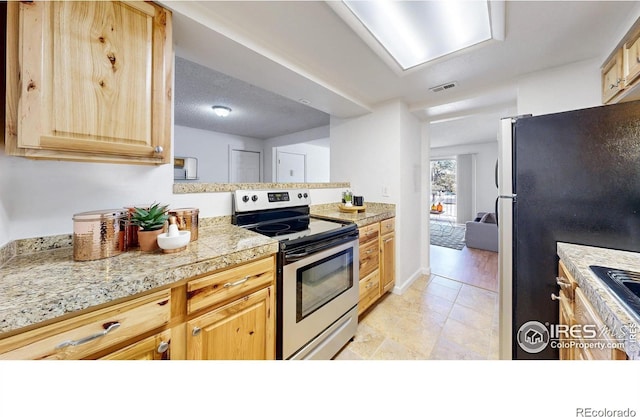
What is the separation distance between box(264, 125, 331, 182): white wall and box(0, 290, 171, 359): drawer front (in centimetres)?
402

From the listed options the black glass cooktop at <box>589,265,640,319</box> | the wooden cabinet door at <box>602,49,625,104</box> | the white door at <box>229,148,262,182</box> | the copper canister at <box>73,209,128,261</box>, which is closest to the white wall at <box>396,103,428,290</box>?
the wooden cabinet door at <box>602,49,625,104</box>

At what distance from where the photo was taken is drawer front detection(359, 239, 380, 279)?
6.30ft

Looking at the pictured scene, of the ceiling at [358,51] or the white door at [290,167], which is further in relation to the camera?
the white door at [290,167]

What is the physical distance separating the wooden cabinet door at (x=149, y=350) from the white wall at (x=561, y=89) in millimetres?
2862

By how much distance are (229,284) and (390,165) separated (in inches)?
82.7

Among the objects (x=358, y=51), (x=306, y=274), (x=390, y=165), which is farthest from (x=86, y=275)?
(x=390, y=165)

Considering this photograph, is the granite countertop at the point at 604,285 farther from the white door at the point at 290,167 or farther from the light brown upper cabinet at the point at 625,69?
the white door at the point at 290,167

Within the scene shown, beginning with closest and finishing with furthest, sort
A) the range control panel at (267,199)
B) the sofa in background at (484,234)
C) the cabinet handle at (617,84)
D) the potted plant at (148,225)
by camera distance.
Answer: the potted plant at (148,225), the cabinet handle at (617,84), the range control panel at (267,199), the sofa in background at (484,234)

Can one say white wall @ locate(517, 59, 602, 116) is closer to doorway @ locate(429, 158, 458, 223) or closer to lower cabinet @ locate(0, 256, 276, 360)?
lower cabinet @ locate(0, 256, 276, 360)

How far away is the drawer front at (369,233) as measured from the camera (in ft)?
6.28

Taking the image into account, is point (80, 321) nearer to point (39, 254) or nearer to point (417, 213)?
point (39, 254)

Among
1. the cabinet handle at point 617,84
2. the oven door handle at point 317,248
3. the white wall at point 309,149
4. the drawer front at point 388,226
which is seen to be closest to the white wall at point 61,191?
the oven door handle at point 317,248
